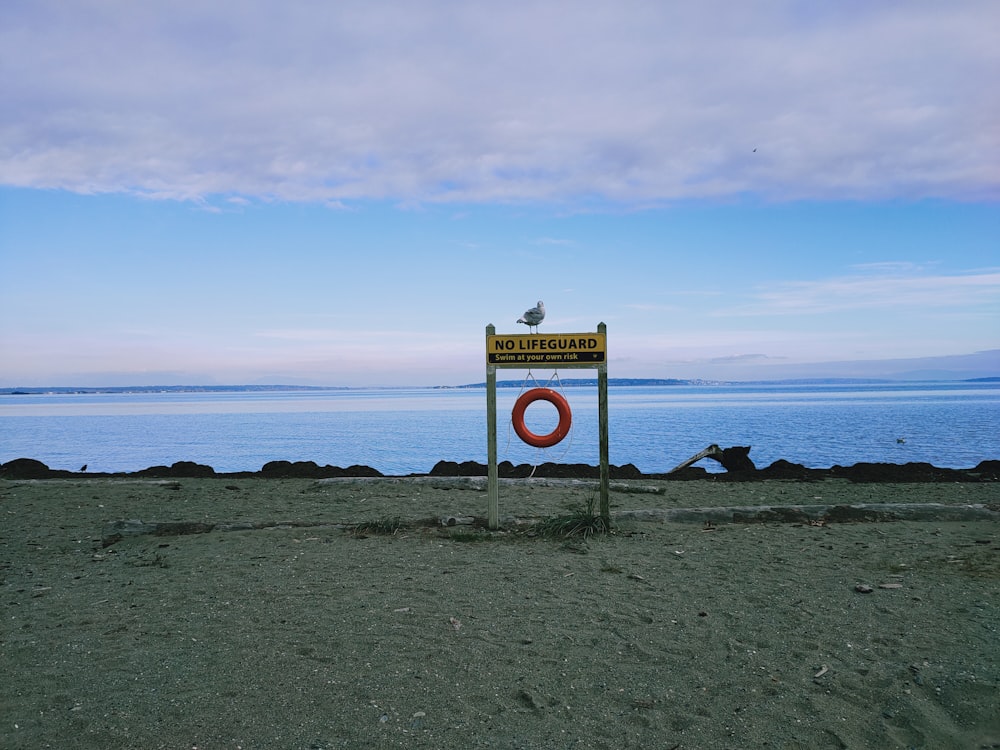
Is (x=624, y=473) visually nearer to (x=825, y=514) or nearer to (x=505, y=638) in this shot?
(x=825, y=514)

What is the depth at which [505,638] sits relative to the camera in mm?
4770

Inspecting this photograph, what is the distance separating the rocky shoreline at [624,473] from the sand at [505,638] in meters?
5.41

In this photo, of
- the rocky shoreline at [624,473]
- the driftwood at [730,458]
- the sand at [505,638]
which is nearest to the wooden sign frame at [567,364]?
the sand at [505,638]

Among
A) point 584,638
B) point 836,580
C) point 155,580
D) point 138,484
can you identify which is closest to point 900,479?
point 836,580

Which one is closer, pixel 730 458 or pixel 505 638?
pixel 505 638

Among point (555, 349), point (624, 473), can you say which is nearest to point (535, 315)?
A: point (555, 349)

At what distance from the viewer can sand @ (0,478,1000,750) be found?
143 inches

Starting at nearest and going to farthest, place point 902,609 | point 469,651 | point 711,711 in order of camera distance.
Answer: point 711,711 → point 469,651 → point 902,609

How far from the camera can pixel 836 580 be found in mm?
6027

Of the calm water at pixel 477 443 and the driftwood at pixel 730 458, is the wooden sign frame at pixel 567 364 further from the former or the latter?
the calm water at pixel 477 443

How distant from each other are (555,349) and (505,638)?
13.4ft

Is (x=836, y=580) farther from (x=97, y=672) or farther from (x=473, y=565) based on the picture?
(x=97, y=672)

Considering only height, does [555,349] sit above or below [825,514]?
above

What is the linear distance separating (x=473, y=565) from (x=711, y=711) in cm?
322
